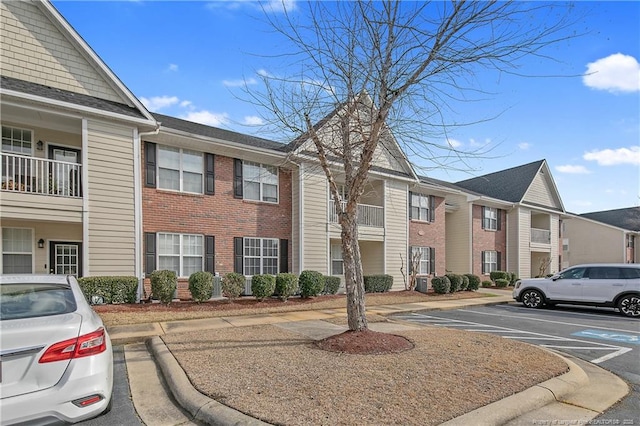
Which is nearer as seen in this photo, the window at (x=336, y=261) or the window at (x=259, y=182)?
the window at (x=259, y=182)

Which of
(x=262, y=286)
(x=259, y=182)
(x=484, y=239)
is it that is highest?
(x=259, y=182)

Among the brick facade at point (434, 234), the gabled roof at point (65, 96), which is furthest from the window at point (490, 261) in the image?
the gabled roof at point (65, 96)

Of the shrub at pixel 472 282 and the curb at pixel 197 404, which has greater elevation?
the curb at pixel 197 404

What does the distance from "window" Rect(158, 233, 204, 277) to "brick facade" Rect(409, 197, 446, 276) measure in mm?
12125

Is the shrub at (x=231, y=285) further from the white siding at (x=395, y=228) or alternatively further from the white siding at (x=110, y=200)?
the white siding at (x=395, y=228)

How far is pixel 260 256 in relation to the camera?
1548 centimetres

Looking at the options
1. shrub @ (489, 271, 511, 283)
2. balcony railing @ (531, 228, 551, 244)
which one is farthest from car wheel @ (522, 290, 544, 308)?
balcony railing @ (531, 228, 551, 244)

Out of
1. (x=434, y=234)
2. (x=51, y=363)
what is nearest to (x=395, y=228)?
(x=434, y=234)

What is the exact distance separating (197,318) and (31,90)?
7656 millimetres

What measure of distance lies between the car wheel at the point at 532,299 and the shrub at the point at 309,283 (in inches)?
327

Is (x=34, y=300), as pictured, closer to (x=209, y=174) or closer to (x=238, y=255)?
(x=209, y=174)

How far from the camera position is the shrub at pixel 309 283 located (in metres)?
14.2

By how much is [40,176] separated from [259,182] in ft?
23.9

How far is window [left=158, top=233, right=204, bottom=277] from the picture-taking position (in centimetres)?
1307
